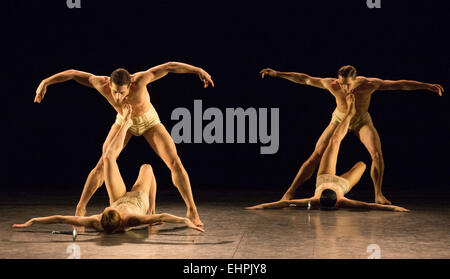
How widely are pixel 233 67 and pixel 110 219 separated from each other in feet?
13.2

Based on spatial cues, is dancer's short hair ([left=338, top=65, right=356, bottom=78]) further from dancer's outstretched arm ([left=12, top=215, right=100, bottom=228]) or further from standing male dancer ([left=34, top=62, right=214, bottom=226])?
dancer's outstretched arm ([left=12, top=215, right=100, bottom=228])

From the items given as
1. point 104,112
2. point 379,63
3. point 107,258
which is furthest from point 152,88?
point 107,258

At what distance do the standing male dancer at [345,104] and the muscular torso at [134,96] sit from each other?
151 cm

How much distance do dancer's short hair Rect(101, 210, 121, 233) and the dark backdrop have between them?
361 cm

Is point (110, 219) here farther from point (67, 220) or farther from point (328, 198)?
point (328, 198)

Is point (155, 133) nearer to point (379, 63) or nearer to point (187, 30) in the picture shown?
point (187, 30)

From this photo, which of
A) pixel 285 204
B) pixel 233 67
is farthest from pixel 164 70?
pixel 233 67

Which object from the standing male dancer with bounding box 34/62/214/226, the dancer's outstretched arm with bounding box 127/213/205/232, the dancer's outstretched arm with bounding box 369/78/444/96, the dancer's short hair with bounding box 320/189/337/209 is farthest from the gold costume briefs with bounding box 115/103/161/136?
the dancer's outstretched arm with bounding box 369/78/444/96

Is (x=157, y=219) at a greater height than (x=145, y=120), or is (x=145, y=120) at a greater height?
(x=145, y=120)

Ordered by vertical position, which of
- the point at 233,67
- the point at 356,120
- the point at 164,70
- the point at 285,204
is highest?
the point at 233,67

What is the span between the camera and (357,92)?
6.93 m

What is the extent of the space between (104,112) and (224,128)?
5.06 feet

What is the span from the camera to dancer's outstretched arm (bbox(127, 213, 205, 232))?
15.5ft

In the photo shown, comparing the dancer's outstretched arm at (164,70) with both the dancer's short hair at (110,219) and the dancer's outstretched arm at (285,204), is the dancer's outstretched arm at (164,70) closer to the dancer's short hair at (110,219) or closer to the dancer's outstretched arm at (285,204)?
the dancer's short hair at (110,219)
